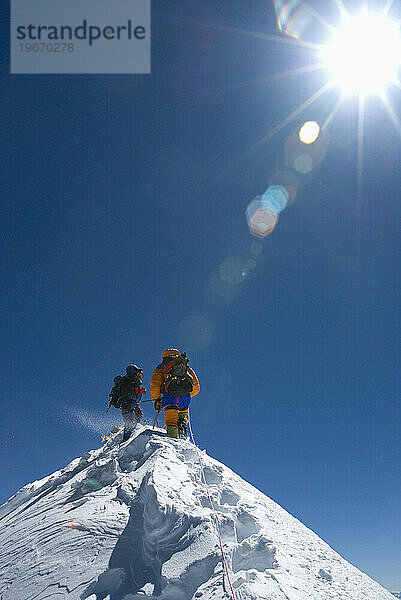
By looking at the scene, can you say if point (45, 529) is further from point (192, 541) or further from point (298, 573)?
point (298, 573)

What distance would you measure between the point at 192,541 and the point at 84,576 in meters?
1.34

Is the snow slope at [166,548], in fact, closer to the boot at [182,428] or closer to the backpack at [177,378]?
the boot at [182,428]

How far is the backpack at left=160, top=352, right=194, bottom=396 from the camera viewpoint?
9039 mm

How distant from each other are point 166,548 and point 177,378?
16.1 feet

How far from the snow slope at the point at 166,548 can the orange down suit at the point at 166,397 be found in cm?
224

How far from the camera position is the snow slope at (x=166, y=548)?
406 centimetres

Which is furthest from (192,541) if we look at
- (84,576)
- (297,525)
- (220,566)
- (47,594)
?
(297,525)

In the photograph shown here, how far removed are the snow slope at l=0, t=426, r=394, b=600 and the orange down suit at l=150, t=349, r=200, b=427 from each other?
2.24 m

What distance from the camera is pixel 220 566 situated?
413 centimetres

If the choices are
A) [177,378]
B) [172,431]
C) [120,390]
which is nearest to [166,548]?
[172,431]

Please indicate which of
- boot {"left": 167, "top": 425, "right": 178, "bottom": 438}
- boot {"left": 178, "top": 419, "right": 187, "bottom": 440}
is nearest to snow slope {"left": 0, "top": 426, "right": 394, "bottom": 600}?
boot {"left": 167, "top": 425, "right": 178, "bottom": 438}

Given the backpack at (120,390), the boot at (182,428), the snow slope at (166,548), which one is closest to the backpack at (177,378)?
the boot at (182,428)

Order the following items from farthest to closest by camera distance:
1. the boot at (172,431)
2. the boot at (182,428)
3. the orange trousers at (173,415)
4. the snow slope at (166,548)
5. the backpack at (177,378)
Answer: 1. the backpack at (177,378)
2. the orange trousers at (173,415)
3. the boot at (182,428)
4. the boot at (172,431)
5. the snow slope at (166,548)

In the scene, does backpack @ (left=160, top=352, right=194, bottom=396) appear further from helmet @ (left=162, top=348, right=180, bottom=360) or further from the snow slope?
the snow slope
